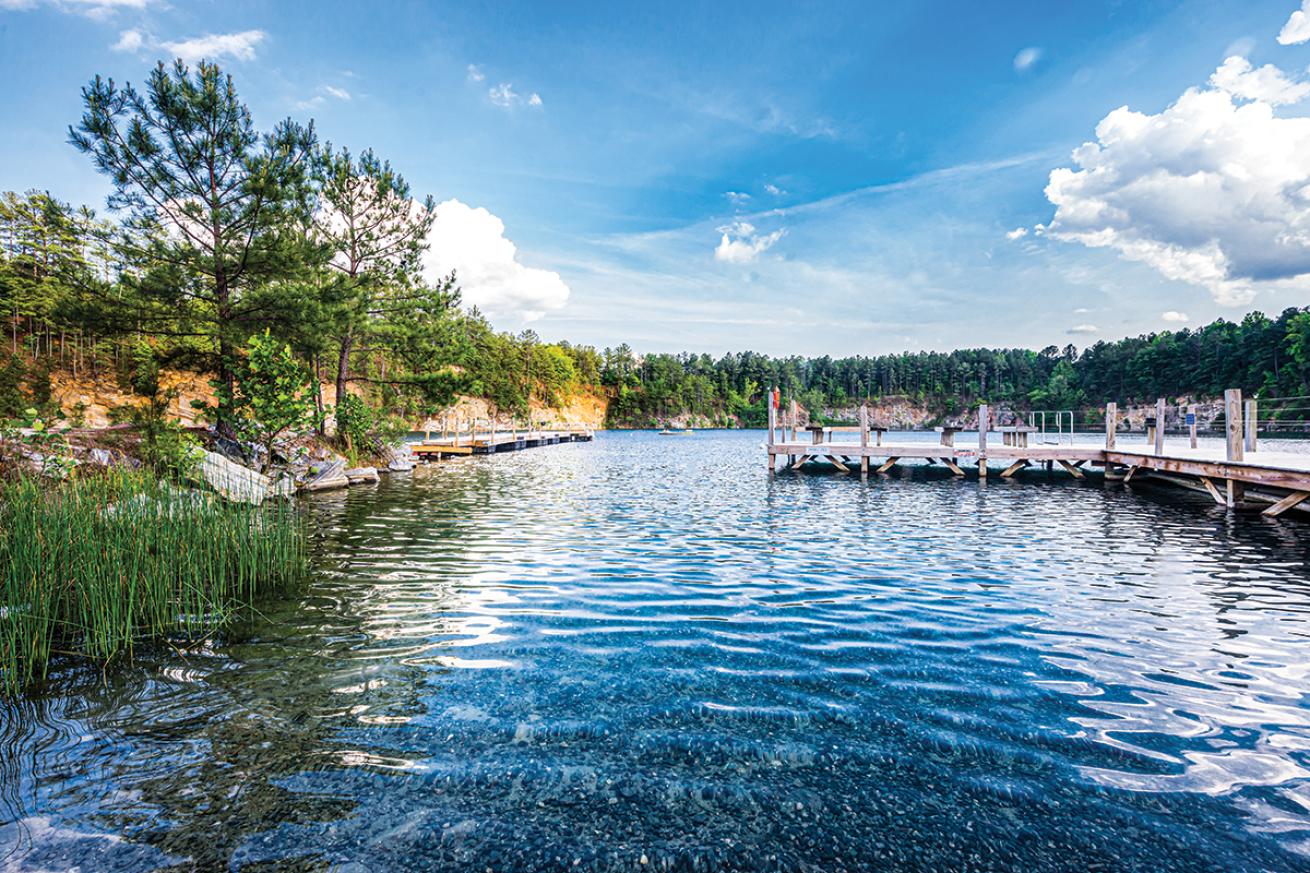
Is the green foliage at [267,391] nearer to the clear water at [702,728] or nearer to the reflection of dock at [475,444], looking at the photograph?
the clear water at [702,728]

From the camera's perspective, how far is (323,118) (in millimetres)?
16219

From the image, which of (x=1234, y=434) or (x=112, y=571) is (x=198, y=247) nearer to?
(x=112, y=571)

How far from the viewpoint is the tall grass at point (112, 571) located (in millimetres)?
4758

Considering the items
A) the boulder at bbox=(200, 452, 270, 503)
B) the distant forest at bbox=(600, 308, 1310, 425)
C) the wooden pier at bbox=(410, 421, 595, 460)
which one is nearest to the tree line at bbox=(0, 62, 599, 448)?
the boulder at bbox=(200, 452, 270, 503)

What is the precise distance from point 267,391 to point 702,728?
16.7m

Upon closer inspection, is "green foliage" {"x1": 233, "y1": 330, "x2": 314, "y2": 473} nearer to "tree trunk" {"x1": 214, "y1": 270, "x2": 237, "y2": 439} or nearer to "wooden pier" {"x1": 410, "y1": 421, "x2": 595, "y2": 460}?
"tree trunk" {"x1": 214, "y1": 270, "x2": 237, "y2": 439}

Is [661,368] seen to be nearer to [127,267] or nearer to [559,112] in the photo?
[559,112]

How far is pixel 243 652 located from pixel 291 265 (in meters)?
14.5

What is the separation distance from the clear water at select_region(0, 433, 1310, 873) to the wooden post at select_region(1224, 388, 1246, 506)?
6.85 m

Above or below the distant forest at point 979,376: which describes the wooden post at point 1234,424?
below

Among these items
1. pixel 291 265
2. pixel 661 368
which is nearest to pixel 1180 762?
pixel 291 265

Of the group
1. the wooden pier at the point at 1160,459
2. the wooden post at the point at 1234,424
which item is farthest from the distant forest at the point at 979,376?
the wooden post at the point at 1234,424

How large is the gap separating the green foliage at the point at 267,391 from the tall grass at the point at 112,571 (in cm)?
928

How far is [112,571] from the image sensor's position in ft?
17.1
